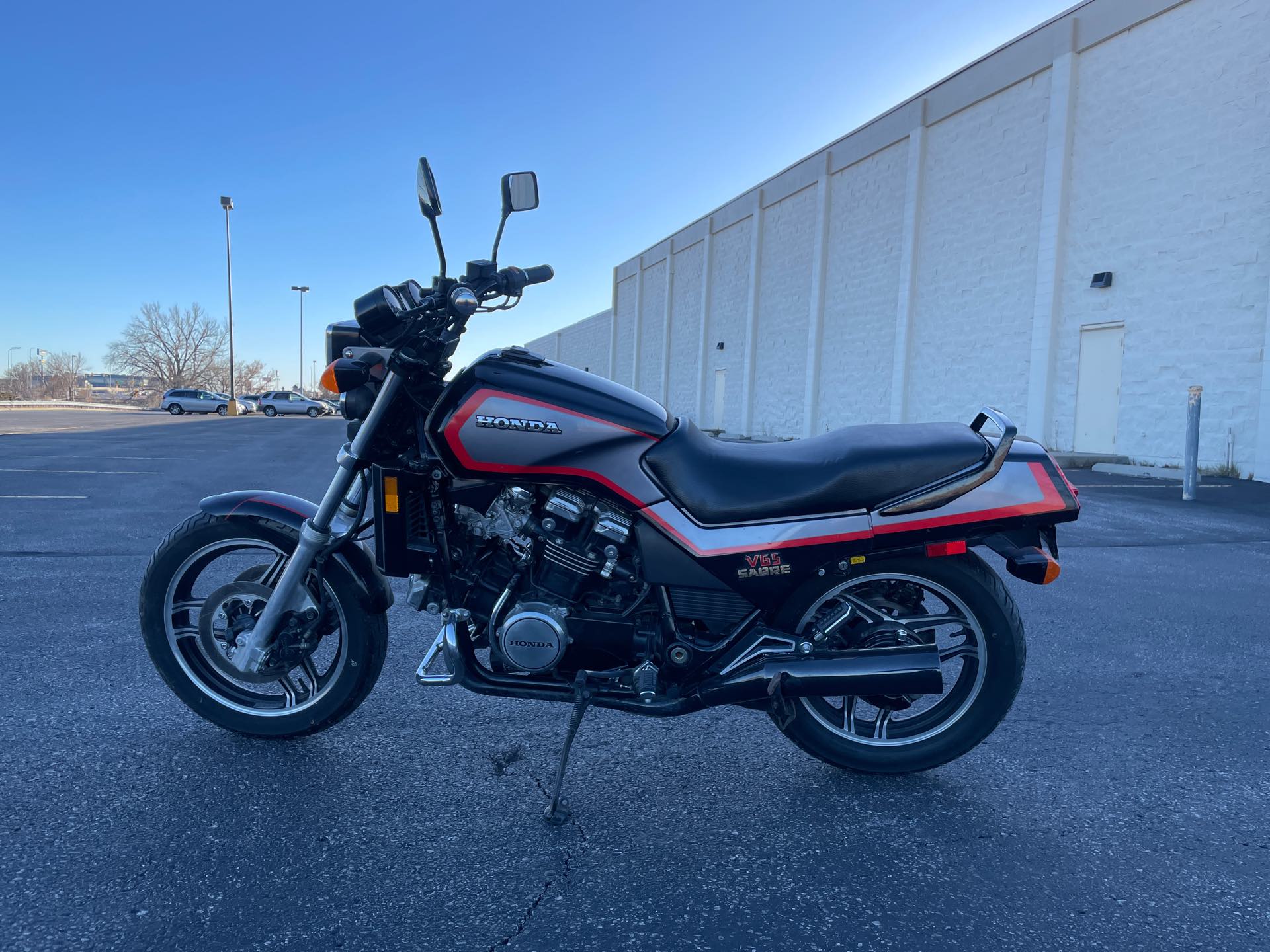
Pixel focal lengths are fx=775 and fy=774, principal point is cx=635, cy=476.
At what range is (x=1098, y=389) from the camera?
14242 mm

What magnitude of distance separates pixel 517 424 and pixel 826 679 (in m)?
1.19

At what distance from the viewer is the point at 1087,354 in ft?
47.4

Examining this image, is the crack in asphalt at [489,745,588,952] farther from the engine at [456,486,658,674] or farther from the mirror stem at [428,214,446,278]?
the mirror stem at [428,214,446,278]

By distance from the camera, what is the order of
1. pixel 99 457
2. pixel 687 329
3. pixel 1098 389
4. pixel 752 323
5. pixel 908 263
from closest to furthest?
pixel 99 457 → pixel 1098 389 → pixel 908 263 → pixel 752 323 → pixel 687 329

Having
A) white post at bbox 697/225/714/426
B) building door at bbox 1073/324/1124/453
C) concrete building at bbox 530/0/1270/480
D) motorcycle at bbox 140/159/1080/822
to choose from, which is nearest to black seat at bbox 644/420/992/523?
motorcycle at bbox 140/159/1080/822

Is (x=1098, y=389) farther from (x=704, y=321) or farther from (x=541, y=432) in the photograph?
(x=704, y=321)

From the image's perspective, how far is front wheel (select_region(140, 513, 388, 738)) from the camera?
2637 millimetres

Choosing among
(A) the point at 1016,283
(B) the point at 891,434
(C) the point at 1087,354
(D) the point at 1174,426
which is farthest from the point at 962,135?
(B) the point at 891,434

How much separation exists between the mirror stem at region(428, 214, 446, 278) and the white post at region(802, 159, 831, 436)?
2105 cm

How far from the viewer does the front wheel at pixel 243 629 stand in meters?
2.64

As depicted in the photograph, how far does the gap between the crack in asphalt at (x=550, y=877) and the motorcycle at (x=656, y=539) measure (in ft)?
0.86

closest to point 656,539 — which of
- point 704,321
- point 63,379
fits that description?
point 704,321

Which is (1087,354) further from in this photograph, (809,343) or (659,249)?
(659,249)

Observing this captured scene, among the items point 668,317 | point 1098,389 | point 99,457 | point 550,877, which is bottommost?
point 550,877
